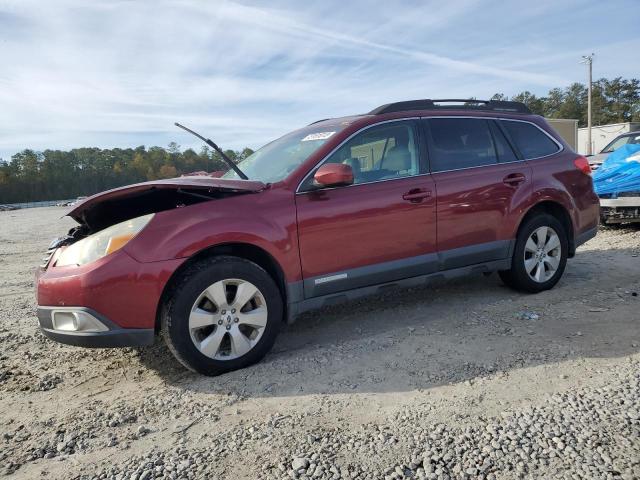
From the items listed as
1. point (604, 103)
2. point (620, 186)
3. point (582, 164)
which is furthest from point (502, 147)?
point (604, 103)

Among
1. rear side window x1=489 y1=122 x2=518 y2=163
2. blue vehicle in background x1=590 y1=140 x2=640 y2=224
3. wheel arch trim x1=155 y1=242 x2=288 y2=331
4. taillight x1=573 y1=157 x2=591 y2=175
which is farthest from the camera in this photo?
blue vehicle in background x1=590 y1=140 x2=640 y2=224

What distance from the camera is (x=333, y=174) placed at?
3328mm

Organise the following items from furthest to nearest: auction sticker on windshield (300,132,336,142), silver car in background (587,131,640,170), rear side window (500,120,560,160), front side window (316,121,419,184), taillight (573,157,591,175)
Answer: silver car in background (587,131,640,170) → taillight (573,157,591,175) → rear side window (500,120,560,160) → auction sticker on windshield (300,132,336,142) → front side window (316,121,419,184)

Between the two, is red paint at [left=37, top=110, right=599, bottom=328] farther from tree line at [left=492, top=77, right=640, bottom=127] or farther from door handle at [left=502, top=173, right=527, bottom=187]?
tree line at [left=492, top=77, right=640, bottom=127]

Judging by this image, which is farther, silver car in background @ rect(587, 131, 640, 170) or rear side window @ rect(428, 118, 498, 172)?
silver car in background @ rect(587, 131, 640, 170)

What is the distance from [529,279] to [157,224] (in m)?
3.55

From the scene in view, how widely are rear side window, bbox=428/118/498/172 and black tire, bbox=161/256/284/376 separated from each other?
6.11 ft

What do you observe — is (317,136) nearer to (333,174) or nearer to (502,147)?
(333,174)

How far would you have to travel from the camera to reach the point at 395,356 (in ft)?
11.0

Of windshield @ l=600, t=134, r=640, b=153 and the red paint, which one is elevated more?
windshield @ l=600, t=134, r=640, b=153

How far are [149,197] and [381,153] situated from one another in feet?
6.19

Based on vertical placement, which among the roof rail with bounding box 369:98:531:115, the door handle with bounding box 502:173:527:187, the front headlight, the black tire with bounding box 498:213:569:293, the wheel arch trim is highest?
the roof rail with bounding box 369:98:531:115

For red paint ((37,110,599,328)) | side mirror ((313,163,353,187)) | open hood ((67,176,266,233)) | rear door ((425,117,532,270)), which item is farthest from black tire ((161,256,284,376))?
rear door ((425,117,532,270))

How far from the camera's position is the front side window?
3.71 metres
